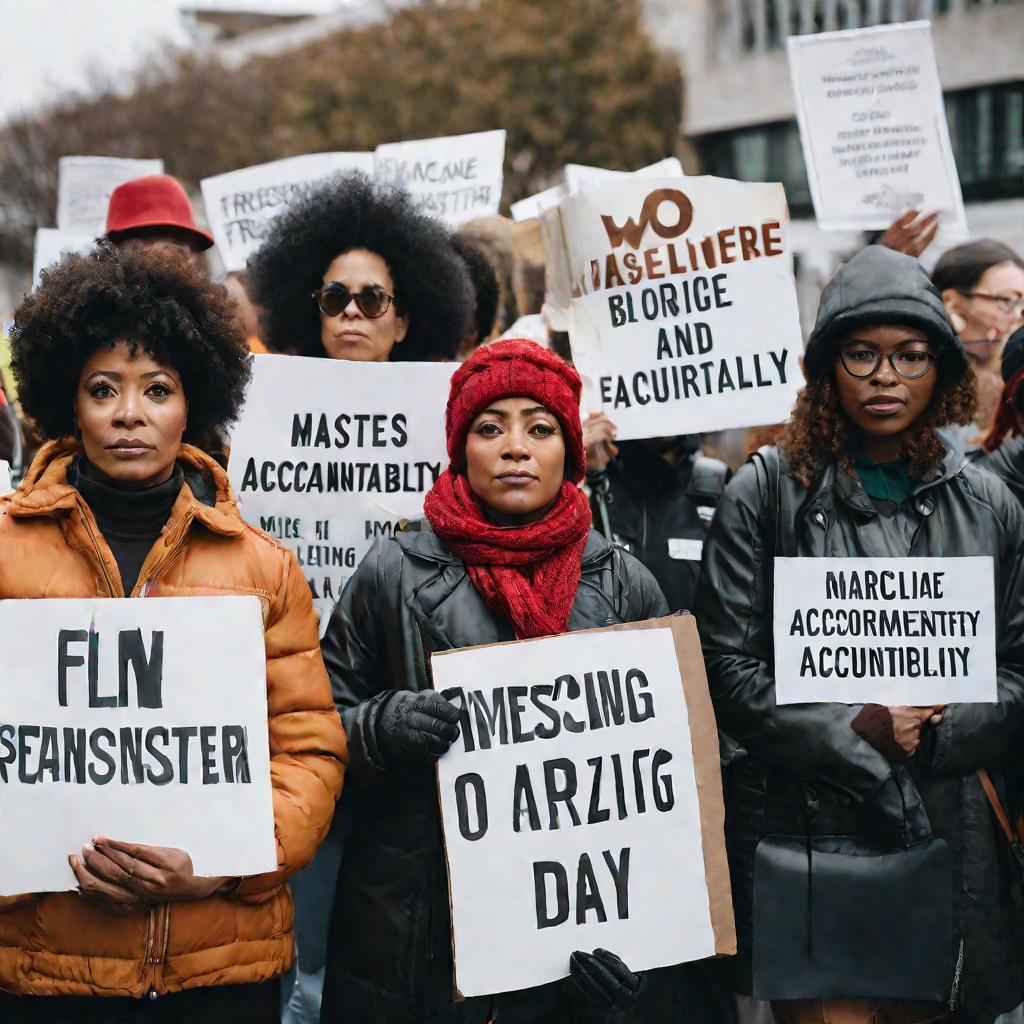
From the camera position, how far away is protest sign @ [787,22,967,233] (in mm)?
5098

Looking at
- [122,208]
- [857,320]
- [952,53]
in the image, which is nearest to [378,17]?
[952,53]

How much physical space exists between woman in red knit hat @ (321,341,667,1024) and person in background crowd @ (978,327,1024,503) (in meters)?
1.46

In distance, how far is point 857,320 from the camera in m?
3.33

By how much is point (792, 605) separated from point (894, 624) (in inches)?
10.2

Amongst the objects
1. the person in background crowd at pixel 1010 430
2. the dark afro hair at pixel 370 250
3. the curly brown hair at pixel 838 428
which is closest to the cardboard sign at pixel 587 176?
the dark afro hair at pixel 370 250

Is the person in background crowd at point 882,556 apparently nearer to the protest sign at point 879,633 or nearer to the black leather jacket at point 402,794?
the protest sign at point 879,633

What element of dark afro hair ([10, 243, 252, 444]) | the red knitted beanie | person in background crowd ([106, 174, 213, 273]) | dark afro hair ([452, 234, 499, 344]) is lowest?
the red knitted beanie

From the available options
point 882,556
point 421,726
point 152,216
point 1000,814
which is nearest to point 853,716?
point 882,556

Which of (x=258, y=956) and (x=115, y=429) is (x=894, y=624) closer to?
(x=258, y=956)

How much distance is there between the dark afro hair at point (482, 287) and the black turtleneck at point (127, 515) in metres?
2.38

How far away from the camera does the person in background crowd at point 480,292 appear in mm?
5047

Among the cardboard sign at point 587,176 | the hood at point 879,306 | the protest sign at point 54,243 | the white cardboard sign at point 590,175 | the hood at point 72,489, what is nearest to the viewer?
the hood at point 72,489

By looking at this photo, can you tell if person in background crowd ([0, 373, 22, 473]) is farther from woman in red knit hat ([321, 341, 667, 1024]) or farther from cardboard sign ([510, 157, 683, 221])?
cardboard sign ([510, 157, 683, 221])

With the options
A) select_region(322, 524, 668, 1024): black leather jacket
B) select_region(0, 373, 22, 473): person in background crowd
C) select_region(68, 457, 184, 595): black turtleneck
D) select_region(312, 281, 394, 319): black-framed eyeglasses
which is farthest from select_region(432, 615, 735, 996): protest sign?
select_region(0, 373, 22, 473): person in background crowd
